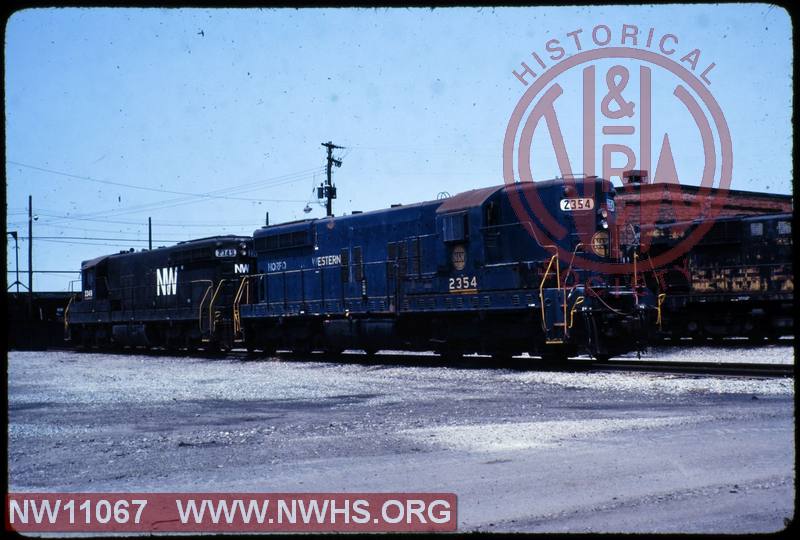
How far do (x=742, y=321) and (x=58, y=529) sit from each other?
25468mm

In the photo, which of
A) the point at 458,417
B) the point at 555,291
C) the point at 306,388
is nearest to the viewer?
the point at 458,417

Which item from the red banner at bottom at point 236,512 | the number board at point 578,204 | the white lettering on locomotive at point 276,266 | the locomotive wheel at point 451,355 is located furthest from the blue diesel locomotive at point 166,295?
the red banner at bottom at point 236,512

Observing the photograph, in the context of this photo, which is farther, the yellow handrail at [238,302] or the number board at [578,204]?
the yellow handrail at [238,302]

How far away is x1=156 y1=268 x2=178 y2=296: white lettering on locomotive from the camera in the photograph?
29.8 m

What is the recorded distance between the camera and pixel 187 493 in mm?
6480

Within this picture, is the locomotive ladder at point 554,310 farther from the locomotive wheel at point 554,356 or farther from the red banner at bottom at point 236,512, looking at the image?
the red banner at bottom at point 236,512

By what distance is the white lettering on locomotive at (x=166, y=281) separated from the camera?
97.9 ft

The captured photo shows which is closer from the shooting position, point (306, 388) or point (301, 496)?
point (301, 496)

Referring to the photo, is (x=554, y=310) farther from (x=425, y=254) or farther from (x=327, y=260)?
(x=327, y=260)

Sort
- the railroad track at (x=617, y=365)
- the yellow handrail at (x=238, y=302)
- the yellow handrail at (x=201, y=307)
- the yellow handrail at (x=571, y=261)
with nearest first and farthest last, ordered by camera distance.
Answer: the railroad track at (x=617, y=365)
the yellow handrail at (x=571, y=261)
the yellow handrail at (x=238, y=302)
the yellow handrail at (x=201, y=307)

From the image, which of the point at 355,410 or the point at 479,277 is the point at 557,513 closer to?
the point at 355,410

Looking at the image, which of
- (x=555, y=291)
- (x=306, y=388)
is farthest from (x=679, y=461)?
(x=555, y=291)

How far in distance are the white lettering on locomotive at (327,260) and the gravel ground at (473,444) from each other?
860cm

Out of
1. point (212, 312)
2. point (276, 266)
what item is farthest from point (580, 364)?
point (212, 312)
